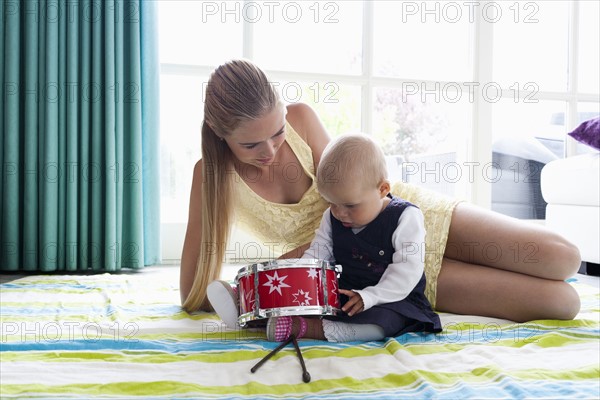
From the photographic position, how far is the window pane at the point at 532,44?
4.05 m

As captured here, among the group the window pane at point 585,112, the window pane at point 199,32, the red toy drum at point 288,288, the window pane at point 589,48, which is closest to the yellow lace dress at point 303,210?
the red toy drum at point 288,288

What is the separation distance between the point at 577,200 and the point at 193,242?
2032mm

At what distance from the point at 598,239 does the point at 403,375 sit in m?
2.03

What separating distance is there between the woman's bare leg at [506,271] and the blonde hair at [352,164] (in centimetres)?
42

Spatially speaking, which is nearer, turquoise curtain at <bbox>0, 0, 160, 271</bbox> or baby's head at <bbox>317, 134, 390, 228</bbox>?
baby's head at <bbox>317, 134, 390, 228</bbox>

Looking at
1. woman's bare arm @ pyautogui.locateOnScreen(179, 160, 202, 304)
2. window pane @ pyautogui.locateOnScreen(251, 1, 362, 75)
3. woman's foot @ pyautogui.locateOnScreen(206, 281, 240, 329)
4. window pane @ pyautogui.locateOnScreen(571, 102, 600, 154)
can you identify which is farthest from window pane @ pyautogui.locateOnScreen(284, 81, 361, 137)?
woman's foot @ pyautogui.locateOnScreen(206, 281, 240, 329)

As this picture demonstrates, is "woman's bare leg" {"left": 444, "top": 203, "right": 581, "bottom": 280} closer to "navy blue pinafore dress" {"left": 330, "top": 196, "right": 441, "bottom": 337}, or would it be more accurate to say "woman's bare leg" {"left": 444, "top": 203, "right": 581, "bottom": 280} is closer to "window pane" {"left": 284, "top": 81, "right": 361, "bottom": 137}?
"navy blue pinafore dress" {"left": 330, "top": 196, "right": 441, "bottom": 337}

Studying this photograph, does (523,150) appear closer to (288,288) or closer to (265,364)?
(288,288)

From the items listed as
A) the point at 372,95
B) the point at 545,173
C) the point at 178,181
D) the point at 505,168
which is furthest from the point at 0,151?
the point at 505,168

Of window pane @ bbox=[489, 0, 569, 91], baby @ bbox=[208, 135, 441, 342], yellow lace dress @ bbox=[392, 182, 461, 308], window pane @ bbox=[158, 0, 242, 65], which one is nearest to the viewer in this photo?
baby @ bbox=[208, 135, 441, 342]

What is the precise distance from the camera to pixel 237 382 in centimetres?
107

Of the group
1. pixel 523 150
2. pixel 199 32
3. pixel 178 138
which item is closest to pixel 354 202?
pixel 178 138

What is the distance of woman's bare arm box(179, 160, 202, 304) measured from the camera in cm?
174

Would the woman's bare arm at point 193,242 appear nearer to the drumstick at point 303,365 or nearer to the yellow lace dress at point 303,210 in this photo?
the yellow lace dress at point 303,210
